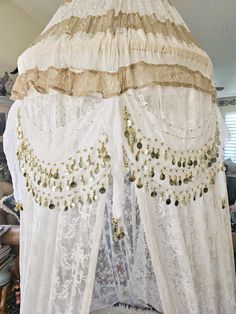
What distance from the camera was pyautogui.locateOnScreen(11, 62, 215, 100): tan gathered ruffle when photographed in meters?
0.87

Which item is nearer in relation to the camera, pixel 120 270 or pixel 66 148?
pixel 66 148

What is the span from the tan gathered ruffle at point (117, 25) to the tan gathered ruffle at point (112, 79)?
14cm

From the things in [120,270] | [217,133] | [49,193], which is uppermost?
[217,133]

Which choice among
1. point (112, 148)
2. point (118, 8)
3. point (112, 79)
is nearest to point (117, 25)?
point (118, 8)

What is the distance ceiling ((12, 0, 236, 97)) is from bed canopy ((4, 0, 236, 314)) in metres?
1.29

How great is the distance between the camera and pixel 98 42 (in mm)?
888

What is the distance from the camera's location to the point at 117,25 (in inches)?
36.8

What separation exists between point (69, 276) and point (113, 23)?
912mm

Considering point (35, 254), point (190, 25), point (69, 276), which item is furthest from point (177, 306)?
point (190, 25)

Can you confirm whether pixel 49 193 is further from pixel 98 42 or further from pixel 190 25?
pixel 190 25

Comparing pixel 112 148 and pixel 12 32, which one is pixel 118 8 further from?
pixel 12 32

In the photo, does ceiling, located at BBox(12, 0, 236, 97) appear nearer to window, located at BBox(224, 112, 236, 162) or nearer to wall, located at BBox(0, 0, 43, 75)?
wall, located at BBox(0, 0, 43, 75)

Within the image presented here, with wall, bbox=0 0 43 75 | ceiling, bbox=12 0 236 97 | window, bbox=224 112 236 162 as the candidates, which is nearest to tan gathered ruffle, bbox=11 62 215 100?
ceiling, bbox=12 0 236 97

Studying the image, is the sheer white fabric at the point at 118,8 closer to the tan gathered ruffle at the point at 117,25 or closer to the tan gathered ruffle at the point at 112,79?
the tan gathered ruffle at the point at 117,25
